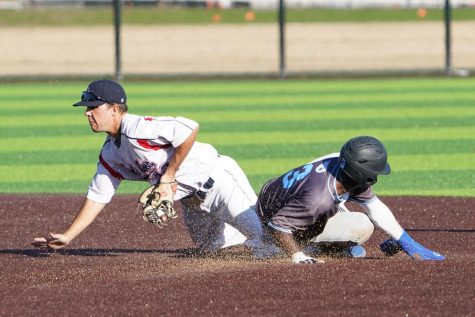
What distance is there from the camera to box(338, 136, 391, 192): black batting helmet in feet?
22.0

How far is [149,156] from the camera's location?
7.02 m

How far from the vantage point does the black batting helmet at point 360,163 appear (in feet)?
22.0

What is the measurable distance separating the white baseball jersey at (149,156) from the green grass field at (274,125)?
3546 millimetres

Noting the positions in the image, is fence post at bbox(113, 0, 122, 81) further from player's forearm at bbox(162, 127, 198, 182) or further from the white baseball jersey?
player's forearm at bbox(162, 127, 198, 182)

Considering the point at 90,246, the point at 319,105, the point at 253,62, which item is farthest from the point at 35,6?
the point at 90,246

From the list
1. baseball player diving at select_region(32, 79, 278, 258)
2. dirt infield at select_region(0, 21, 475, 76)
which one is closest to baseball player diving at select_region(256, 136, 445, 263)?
baseball player diving at select_region(32, 79, 278, 258)

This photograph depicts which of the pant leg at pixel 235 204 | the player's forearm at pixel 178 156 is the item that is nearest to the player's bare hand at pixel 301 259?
the pant leg at pixel 235 204

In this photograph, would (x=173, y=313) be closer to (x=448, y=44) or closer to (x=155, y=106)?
(x=155, y=106)

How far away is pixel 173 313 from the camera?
5.84 metres

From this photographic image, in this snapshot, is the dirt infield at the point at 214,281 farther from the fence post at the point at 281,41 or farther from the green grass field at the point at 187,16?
the green grass field at the point at 187,16

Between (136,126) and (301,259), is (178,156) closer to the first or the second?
(136,126)

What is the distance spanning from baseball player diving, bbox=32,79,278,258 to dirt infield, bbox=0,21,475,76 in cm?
1622

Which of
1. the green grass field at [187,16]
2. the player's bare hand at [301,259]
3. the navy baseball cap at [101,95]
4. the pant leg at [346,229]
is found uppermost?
the navy baseball cap at [101,95]

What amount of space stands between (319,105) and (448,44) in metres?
4.77
